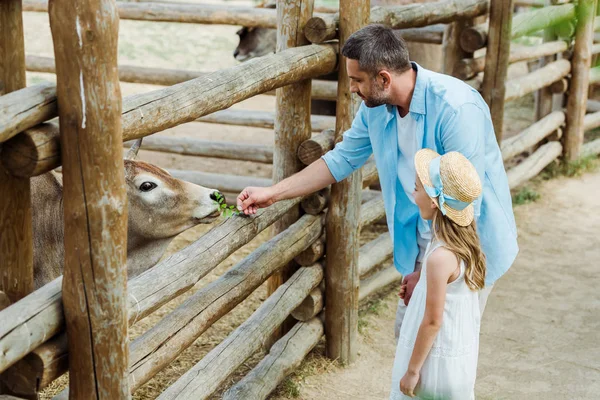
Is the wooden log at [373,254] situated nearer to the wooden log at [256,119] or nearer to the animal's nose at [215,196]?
the animal's nose at [215,196]

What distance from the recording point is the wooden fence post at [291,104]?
4.00m

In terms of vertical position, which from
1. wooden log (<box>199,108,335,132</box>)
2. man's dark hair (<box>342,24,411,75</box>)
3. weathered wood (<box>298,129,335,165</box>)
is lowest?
wooden log (<box>199,108,335,132</box>)

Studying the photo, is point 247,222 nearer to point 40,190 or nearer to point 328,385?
point 40,190

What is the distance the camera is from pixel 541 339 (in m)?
5.04

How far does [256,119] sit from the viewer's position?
22.1ft

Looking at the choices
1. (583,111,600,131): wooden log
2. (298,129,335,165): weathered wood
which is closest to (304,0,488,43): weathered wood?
(298,129,335,165): weathered wood

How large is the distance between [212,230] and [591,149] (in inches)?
259

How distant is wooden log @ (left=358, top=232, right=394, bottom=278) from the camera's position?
505 cm

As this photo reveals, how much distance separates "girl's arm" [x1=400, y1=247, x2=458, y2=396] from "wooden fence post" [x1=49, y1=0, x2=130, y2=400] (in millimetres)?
1060

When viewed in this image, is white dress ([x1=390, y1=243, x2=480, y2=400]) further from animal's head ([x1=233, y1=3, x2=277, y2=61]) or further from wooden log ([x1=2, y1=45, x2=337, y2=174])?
animal's head ([x1=233, y1=3, x2=277, y2=61])

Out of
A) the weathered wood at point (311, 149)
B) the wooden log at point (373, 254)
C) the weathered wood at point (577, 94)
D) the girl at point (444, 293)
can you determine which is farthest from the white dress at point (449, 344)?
the weathered wood at point (577, 94)

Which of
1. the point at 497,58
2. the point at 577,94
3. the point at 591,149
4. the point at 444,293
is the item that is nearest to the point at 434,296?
the point at 444,293

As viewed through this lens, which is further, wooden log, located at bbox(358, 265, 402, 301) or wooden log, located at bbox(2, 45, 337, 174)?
wooden log, located at bbox(358, 265, 402, 301)

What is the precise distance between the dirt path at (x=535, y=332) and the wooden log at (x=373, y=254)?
0.38 m
